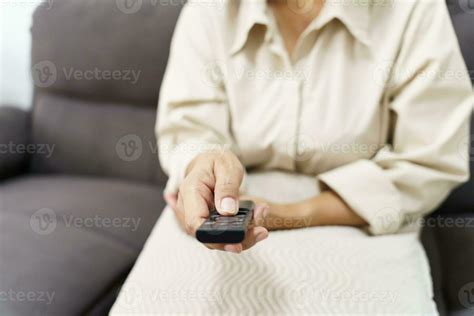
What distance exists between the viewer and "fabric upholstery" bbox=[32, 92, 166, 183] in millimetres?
1288

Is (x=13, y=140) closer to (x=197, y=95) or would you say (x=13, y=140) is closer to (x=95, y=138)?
(x=95, y=138)

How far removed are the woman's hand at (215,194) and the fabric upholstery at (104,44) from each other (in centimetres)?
51

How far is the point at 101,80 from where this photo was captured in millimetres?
1298

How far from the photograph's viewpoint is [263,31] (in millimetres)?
879

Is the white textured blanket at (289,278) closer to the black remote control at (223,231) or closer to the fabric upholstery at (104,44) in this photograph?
the black remote control at (223,231)

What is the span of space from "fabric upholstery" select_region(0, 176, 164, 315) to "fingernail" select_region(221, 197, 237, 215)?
0.38 metres

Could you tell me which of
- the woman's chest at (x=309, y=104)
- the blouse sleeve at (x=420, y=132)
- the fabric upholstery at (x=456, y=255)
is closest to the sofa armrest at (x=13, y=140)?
the woman's chest at (x=309, y=104)

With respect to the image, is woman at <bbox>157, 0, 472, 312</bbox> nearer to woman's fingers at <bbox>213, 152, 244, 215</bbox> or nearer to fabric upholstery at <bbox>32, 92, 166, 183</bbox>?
woman's fingers at <bbox>213, 152, 244, 215</bbox>

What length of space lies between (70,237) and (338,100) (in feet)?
1.86

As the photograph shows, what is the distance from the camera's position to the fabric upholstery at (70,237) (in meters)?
0.87

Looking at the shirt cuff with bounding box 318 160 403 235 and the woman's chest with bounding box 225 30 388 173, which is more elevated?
the woman's chest with bounding box 225 30 388 173

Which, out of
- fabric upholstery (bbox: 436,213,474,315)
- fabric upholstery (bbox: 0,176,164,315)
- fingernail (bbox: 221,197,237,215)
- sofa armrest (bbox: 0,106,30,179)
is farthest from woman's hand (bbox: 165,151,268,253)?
sofa armrest (bbox: 0,106,30,179)

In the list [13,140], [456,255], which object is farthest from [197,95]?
[13,140]

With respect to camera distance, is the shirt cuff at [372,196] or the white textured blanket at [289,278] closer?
the white textured blanket at [289,278]
